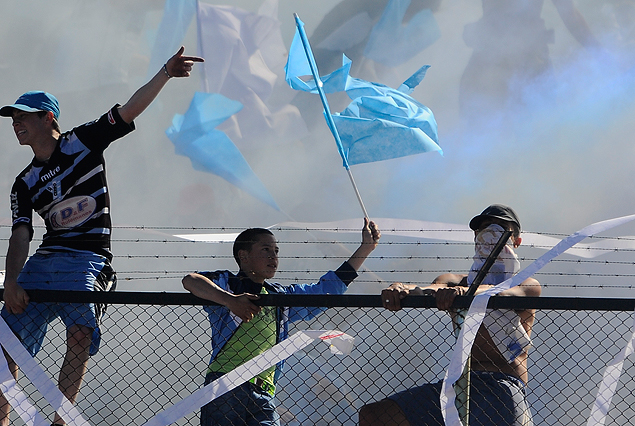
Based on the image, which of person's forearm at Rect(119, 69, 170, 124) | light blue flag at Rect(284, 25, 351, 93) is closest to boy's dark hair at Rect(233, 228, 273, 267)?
person's forearm at Rect(119, 69, 170, 124)

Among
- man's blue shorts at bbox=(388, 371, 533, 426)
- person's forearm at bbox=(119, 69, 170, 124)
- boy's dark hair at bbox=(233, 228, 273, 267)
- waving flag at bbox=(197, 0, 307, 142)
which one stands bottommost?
man's blue shorts at bbox=(388, 371, 533, 426)

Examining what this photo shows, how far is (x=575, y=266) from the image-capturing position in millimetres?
9047

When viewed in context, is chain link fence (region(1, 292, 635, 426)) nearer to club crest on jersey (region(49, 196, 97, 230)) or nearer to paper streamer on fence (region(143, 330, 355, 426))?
paper streamer on fence (region(143, 330, 355, 426))

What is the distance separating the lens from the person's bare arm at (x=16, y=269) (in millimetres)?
3186

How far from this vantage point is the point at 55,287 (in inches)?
140

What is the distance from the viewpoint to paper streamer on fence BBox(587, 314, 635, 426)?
302cm

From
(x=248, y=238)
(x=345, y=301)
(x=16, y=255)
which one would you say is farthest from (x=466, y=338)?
(x=16, y=255)

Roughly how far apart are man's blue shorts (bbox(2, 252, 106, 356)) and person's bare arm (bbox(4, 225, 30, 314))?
0.09 metres

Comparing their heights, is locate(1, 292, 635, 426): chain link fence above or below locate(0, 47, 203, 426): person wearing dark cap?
below

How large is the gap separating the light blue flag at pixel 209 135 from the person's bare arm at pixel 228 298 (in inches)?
151

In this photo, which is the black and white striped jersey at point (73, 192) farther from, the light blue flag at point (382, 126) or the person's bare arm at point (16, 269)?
the light blue flag at point (382, 126)

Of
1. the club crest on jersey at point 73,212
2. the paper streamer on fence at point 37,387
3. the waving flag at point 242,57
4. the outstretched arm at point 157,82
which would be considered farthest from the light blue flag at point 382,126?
the waving flag at point 242,57

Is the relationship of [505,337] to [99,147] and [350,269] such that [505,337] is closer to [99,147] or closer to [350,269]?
[350,269]

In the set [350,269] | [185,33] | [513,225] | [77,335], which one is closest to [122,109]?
[77,335]
